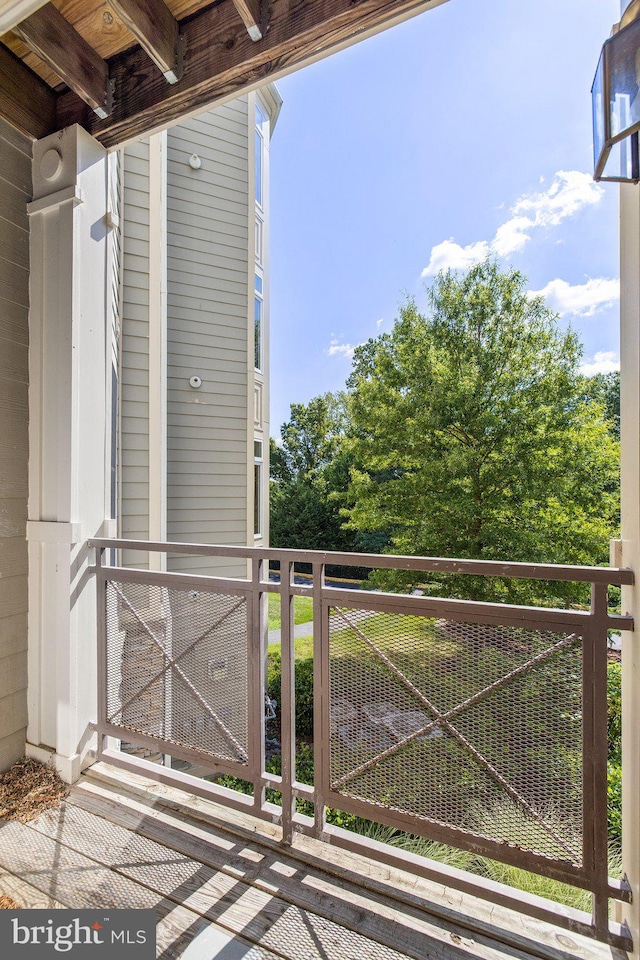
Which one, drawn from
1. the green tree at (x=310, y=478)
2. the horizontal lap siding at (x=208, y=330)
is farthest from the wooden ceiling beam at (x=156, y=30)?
the green tree at (x=310, y=478)

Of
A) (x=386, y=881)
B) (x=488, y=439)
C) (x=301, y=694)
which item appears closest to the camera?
(x=386, y=881)

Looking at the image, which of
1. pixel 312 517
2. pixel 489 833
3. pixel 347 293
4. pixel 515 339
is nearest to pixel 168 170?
pixel 515 339

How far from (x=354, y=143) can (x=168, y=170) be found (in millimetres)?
10879

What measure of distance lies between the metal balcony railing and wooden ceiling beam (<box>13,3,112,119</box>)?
180 centimetres

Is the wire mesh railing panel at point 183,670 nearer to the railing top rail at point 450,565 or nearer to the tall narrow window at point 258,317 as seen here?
the railing top rail at point 450,565

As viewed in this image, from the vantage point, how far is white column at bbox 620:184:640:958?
1.13 meters

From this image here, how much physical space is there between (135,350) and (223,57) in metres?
2.56

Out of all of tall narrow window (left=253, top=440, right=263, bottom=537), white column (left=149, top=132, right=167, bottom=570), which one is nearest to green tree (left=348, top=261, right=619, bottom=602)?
tall narrow window (left=253, top=440, right=263, bottom=537)

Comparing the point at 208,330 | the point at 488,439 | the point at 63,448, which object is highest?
the point at 208,330

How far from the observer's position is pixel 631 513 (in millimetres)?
1182

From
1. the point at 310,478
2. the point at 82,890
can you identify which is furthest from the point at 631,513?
the point at 310,478

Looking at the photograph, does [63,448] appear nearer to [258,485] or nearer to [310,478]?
[258,485]

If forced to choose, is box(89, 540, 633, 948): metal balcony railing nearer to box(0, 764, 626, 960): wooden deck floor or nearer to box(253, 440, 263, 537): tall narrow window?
box(0, 764, 626, 960): wooden deck floor

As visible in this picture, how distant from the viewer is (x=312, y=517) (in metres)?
17.4
